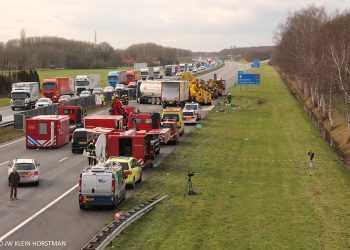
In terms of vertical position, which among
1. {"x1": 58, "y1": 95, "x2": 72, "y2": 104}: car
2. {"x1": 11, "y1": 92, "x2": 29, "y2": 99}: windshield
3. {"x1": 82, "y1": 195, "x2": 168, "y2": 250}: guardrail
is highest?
{"x1": 11, "y1": 92, "x2": 29, "y2": 99}: windshield

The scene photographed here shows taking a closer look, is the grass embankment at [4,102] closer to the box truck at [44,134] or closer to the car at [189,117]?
the car at [189,117]

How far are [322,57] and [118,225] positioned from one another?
71.4m

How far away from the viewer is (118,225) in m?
25.0

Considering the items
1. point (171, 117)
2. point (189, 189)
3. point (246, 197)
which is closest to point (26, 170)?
point (189, 189)

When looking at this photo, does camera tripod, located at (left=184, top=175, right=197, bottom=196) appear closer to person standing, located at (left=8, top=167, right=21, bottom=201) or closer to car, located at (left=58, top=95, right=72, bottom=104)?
person standing, located at (left=8, top=167, right=21, bottom=201)

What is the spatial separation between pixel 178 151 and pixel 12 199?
1949cm

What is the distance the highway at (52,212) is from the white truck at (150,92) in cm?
4987

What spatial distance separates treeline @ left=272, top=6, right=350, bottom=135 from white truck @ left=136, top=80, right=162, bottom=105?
22.2m

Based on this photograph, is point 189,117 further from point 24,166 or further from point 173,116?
point 24,166

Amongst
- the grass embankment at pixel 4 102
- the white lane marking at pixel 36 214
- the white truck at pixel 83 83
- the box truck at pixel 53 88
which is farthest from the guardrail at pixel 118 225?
the white truck at pixel 83 83

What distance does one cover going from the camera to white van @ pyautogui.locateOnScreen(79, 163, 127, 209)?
2845 centimetres

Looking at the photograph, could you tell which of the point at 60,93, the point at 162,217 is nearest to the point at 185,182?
the point at 162,217

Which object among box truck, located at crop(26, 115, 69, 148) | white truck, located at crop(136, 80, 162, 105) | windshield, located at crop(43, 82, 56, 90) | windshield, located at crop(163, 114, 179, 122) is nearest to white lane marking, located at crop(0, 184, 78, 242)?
box truck, located at crop(26, 115, 69, 148)

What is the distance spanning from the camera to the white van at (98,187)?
93.4ft
